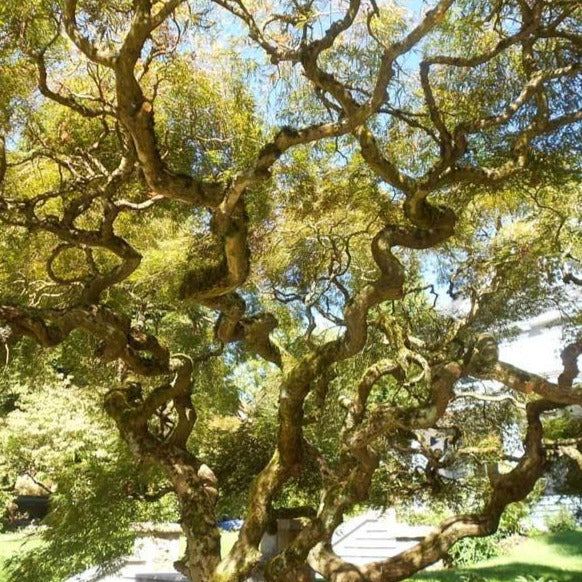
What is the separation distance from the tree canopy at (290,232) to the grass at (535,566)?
0.82 meters

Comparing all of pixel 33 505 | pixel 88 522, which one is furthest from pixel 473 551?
pixel 33 505

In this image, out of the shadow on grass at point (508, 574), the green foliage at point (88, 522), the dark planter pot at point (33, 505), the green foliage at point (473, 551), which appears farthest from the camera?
the dark planter pot at point (33, 505)

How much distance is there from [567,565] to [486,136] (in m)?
Result: 4.52

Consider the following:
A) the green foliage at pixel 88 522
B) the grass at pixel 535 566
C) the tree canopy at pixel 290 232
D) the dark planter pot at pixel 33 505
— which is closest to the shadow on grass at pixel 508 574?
the grass at pixel 535 566

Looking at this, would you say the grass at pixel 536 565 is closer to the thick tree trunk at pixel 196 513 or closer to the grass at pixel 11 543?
the grass at pixel 11 543

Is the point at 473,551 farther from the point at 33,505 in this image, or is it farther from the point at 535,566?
the point at 33,505

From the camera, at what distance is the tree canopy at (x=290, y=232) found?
4727mm

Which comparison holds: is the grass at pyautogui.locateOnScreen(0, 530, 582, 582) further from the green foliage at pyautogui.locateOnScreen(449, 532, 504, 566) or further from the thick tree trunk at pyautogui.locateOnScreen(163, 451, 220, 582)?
the thick tree trunk at pyautogui.locateOnScreen(163, 451, 220, 582)

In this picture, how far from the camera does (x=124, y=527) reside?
8.23m

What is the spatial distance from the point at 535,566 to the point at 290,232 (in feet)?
14.4

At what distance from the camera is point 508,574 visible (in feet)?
21.5

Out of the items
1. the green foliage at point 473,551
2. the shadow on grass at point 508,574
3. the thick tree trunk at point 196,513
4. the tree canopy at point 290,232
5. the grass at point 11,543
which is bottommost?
the grass at point 11,543

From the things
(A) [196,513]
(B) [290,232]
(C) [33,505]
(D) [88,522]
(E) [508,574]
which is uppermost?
(B) [290,232]

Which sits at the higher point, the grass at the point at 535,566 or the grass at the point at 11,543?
the grass at the point at 535,566
